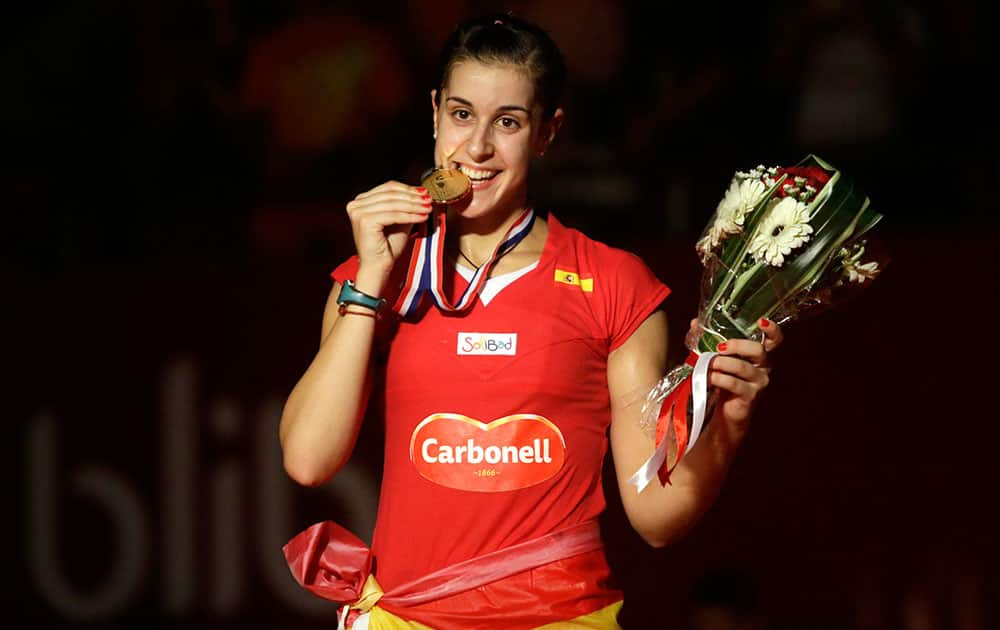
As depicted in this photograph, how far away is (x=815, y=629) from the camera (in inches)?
161

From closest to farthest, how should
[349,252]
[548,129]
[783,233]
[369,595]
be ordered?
[783,233] < [369,595] < [548,129] < [349,252]

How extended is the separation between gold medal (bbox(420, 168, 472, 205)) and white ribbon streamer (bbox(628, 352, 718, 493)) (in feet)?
1.52

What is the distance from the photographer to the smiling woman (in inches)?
89.0

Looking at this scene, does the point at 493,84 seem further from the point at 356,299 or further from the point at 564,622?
the point at 564,622

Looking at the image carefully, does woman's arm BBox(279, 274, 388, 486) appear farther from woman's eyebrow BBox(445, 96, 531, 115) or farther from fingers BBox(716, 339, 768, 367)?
fingers BBox(716, 339, 768, 367)

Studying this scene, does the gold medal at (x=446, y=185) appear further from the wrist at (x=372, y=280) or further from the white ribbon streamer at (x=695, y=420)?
the white ribbon streamer at (x=695, y=420)

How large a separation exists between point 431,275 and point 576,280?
9.5 inches

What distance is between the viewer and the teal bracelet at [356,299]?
2.28m

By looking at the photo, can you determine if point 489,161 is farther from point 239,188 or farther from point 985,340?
point 239,188

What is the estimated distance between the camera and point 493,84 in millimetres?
2355

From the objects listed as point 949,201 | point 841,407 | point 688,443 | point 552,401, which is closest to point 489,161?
point 552,401

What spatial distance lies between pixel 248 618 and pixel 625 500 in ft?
7.99

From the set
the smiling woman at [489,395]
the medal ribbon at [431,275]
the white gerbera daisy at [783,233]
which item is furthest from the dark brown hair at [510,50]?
the white gerbera daisy at [783,233]

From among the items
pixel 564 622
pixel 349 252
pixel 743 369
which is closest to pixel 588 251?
pixel 743 369
